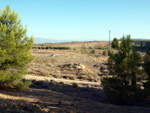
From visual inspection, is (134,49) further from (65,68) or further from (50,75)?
(65,68)

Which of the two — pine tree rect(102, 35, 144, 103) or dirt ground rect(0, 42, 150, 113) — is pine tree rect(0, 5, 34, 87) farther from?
pine tree rect(102, 35, 144, 103)

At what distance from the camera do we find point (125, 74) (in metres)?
15.4

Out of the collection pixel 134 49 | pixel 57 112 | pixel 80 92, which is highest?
pixel 134 49

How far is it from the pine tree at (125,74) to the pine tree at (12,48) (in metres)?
8.29

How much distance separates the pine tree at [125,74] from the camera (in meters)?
15.0

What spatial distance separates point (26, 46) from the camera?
14.8m

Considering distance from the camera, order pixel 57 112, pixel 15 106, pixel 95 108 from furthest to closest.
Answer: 1. pixel 95 108
2. pixel 57 112
3. pixel 15 106

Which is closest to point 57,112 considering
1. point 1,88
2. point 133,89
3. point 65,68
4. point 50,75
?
point 1,88

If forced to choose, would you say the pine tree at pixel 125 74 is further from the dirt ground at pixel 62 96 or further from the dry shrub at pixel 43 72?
the dry shrub at pixel 43 72

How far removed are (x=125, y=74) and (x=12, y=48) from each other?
428 inches

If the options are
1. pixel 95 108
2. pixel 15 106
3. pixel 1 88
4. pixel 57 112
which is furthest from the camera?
pixel 1 88

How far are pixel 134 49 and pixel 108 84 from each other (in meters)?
4.36

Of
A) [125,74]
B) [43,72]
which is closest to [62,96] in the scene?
[125,74]

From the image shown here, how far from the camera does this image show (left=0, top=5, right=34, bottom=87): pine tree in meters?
13.6
